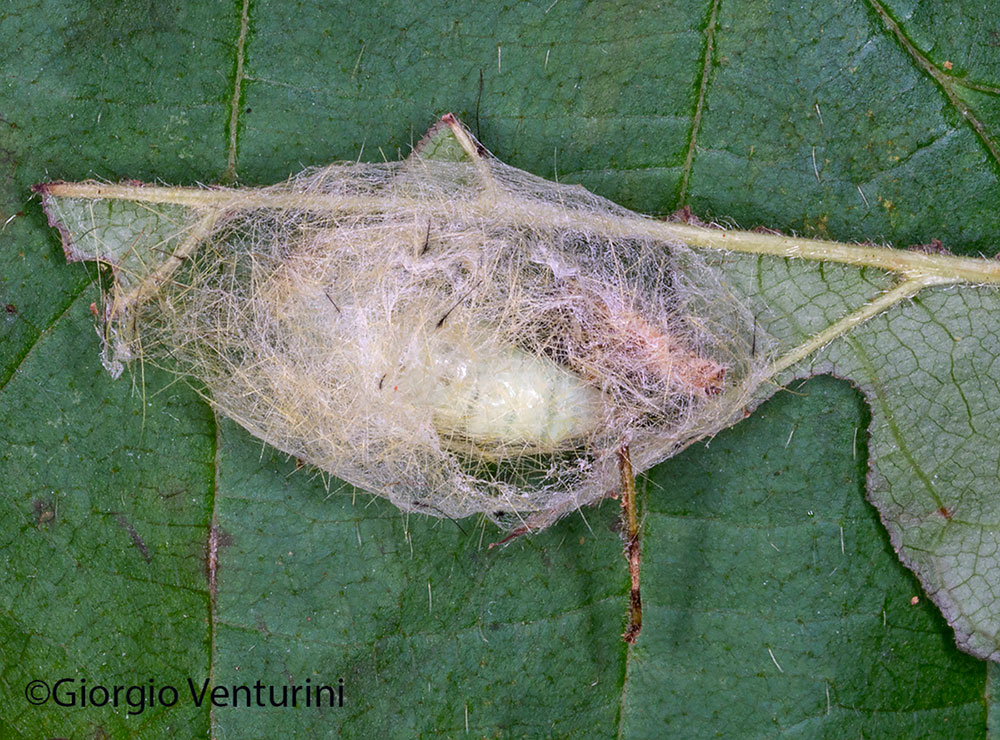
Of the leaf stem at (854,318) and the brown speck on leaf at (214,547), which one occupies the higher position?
the leaf stem at (854,318)

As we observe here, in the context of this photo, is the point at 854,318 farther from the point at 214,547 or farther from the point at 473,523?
the point at 214,547

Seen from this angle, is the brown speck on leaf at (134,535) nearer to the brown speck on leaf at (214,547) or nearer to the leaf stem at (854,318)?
the brown speck on leaf at (214,547)

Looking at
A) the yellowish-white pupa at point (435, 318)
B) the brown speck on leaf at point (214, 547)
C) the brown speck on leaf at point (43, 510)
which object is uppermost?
the yellowish-white pupa at point (435, 318)

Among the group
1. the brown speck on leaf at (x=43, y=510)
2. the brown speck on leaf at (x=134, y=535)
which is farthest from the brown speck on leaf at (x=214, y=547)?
the brown speck on leaf at (x=43, y=510)

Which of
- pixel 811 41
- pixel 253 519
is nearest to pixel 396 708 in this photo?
pixel 253 519

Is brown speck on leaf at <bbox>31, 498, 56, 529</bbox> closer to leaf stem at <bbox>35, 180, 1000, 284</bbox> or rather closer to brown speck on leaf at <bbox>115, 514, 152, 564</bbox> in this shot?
brown speck on leaf at <bbox>115, 514, 152, 564</bbox>

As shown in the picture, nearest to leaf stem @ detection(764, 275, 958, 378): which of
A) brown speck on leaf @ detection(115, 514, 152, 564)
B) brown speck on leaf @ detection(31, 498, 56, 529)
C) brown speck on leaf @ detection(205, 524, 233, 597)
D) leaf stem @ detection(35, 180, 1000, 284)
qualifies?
leaf stem @ detection(35, 180, 1000, 284)
